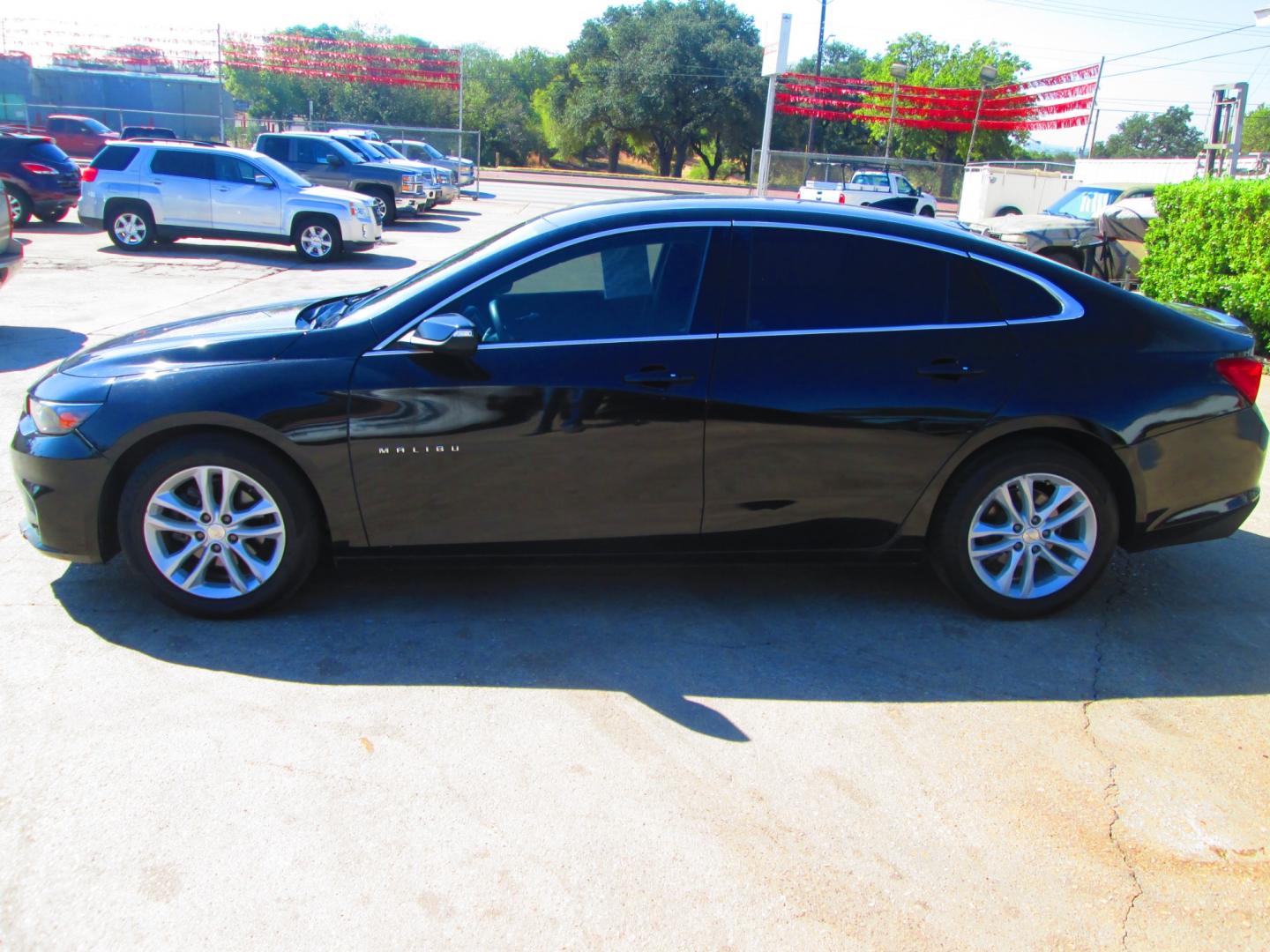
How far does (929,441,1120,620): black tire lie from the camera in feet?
13.8

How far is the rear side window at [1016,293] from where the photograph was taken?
13.9 feet

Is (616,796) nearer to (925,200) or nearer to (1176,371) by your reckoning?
(1176,371)

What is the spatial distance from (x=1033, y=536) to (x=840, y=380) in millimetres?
1070

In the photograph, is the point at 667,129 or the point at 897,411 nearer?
the point at 897,411

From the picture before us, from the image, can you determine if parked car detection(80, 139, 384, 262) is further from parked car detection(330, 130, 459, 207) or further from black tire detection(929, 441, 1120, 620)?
black tire detection(929, 441, 1120, 620)

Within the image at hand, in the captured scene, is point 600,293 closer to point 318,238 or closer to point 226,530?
point 226,530

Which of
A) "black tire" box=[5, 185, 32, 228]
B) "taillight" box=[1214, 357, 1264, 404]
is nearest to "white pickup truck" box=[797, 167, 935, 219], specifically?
"black tire" box=[5, 185, 32, 228]

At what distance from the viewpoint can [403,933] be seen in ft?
8.41

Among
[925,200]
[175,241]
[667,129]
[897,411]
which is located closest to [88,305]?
[175,241]

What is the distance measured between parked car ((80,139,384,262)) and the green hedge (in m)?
11.7

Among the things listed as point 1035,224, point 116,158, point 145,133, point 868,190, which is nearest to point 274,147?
point 116,158

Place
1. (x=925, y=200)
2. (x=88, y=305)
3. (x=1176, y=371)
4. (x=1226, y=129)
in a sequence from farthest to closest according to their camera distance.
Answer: (x=925, y=200) < (x=1226, y=129) < (x=88, y=305) < (x=1176, y=371)

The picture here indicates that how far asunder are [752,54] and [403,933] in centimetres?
6248

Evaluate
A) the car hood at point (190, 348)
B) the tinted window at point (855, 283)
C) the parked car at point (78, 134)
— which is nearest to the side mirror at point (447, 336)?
the car hood at point (190, 348)
